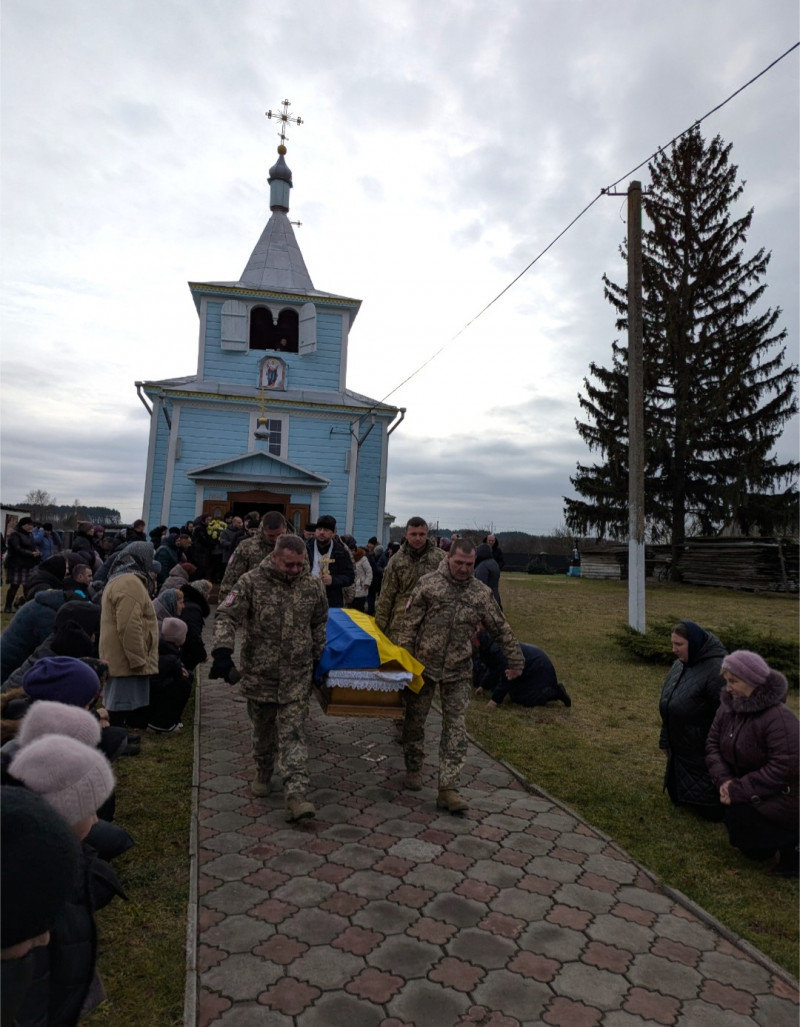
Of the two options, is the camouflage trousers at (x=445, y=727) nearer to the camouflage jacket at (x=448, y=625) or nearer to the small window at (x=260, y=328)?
the camouflage jacket at (x=448, y=625)

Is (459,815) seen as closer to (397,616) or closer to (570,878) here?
(570,878)

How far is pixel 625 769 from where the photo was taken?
666 cm

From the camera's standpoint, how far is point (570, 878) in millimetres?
4430

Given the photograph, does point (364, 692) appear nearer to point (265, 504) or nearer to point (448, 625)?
point (448, 625)

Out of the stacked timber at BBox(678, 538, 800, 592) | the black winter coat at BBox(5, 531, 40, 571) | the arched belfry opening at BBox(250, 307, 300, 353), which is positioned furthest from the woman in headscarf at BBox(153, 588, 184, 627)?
the stacked timber at BBox(678, 538, 800, 592)

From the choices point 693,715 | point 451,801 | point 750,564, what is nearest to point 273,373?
point 750,564

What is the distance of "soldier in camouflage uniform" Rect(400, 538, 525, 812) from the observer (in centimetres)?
556

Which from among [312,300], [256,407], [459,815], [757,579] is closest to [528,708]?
[459,815]

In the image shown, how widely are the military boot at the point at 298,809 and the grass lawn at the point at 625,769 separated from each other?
84.5 inches

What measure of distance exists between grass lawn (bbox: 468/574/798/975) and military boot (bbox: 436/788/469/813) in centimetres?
100

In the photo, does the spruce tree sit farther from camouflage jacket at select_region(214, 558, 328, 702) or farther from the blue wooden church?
camouflage jacket at select_region(214, 558, 328, 702)

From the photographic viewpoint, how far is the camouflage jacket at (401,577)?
6.88 m

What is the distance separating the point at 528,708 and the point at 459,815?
366 cm

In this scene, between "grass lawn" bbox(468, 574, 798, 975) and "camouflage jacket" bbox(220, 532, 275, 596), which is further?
"camouflage jacket" bbox(220, 532, 275, 596)
